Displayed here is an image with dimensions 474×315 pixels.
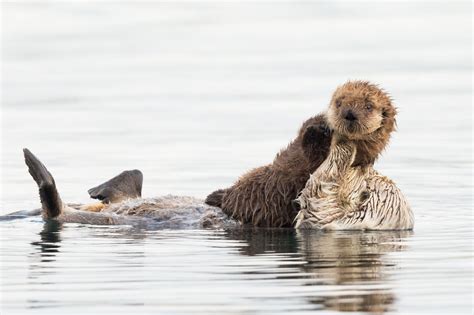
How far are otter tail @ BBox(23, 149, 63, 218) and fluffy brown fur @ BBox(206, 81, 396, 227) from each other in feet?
3.87

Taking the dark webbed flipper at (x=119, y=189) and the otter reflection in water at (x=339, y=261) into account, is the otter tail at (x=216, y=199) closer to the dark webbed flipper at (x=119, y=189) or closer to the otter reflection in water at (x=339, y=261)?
the otter reflection in water at (x=339, y=261)

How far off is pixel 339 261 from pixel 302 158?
151cm

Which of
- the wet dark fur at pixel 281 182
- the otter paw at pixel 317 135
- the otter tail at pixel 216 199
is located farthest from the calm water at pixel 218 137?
the otter paw at pixel 317 135

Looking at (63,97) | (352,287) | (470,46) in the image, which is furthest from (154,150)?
(470,46)

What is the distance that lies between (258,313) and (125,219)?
3934 millimetres

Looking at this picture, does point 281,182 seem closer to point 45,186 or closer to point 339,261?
point 339,261

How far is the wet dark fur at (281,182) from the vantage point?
1023 cm

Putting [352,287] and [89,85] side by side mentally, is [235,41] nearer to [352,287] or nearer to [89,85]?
[89,85]

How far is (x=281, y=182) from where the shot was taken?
1039cm

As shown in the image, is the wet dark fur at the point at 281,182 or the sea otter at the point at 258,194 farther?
the wet dark fur at the point at 281,182

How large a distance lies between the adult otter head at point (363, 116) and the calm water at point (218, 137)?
0.66 metres

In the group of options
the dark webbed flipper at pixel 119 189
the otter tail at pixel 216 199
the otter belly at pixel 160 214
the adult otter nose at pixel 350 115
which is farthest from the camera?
the dark webbed flipper at pixel 119 189

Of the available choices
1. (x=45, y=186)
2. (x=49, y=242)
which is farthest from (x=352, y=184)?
(x=45, y=186)

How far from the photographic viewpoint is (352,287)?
312 inches
